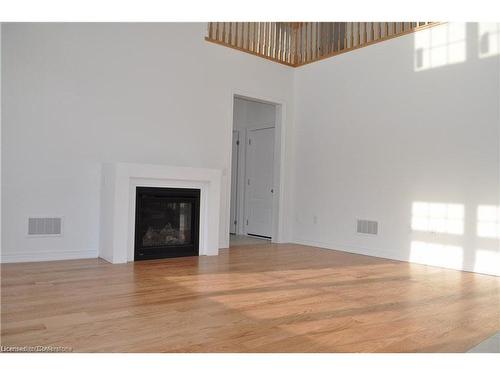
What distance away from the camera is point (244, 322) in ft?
8.05

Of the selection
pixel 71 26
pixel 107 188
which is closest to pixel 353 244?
pixel 107 188

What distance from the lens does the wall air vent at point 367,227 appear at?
5402 mm

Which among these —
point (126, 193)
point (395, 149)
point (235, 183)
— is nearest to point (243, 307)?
point (126, 193)

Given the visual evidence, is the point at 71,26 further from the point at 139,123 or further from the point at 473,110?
the point at 473,110

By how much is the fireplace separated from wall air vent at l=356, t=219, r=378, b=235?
2127 mm

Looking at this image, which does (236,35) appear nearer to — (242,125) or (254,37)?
(254,37)

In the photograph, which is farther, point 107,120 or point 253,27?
point 253,27

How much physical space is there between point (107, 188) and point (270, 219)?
10.4 feet

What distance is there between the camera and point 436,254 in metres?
4.79

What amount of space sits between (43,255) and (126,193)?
1038 mm

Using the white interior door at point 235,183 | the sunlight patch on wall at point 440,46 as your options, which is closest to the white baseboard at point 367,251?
the white interior door at point 235,183

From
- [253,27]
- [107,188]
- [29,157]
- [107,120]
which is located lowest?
[107,188]

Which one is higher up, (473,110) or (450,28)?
(450,28)

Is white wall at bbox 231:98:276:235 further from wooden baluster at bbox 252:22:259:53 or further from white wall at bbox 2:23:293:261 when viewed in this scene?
white wall at bbox 2:23:293:261
